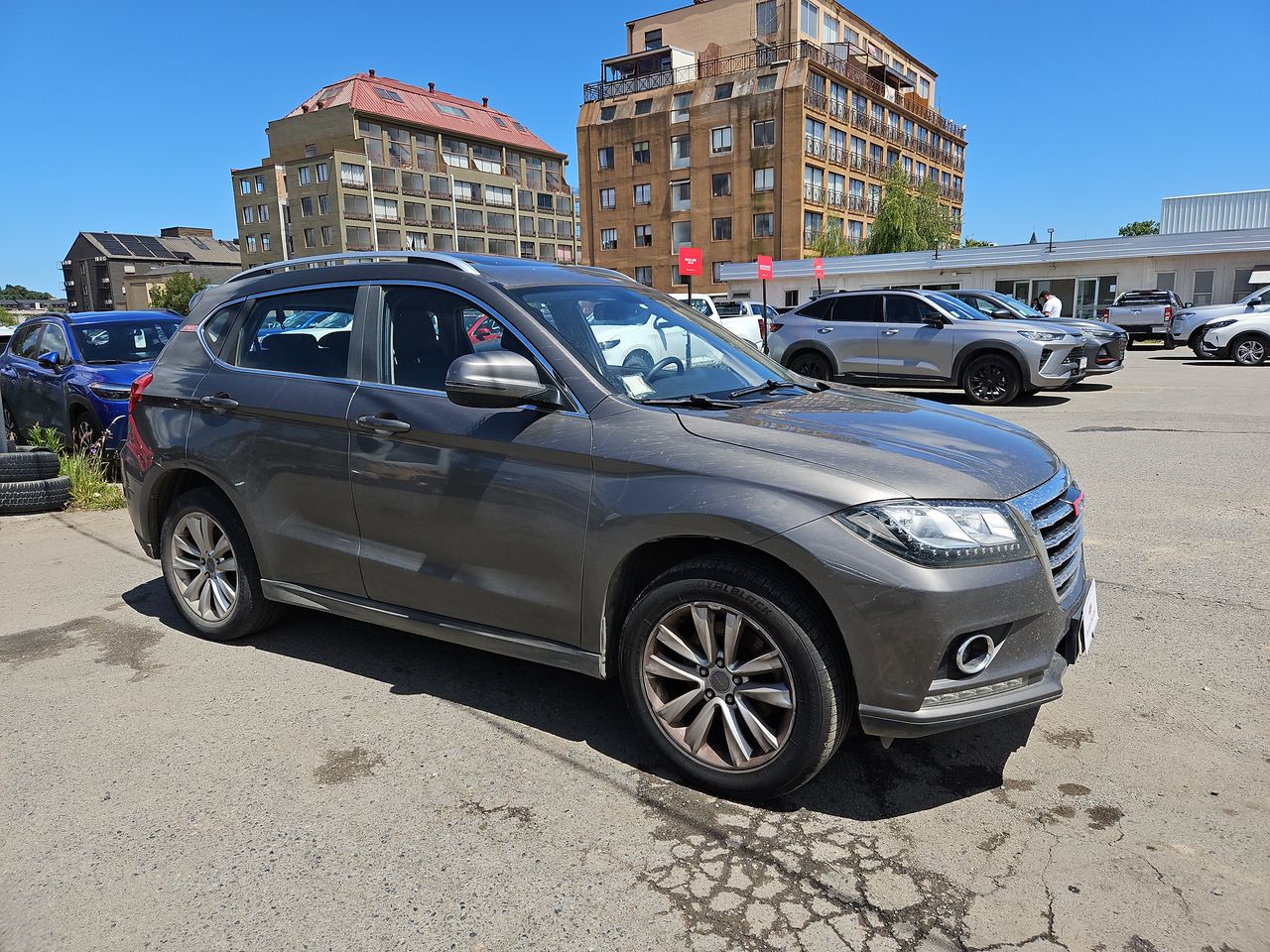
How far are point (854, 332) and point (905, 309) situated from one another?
2.81 feet

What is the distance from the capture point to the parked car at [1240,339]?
19.6 meters

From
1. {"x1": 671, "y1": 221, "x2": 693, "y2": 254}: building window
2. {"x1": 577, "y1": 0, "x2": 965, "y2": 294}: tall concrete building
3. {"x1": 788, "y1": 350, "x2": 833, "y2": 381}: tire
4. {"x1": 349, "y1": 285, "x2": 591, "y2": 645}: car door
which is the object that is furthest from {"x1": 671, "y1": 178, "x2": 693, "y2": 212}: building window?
{"x1": 349, "y1": 285, "x2": 591, "y2": 645}: car door

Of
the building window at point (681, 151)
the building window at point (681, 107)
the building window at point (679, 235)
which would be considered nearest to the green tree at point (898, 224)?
the building window at point (679, 235)

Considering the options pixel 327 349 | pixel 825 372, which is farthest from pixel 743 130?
pixel 327 349

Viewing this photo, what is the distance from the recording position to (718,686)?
9.68ft

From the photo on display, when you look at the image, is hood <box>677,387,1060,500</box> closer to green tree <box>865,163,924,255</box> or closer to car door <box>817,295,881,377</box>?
car door <box>817,295,881,377</box>

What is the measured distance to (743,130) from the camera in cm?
5641

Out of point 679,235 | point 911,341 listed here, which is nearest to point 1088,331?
point 911,341

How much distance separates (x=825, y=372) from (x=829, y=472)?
1274 cm

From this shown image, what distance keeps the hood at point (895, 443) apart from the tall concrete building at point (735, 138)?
54090mm

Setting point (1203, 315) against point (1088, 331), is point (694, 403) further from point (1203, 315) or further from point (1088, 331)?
point (1203, 315)

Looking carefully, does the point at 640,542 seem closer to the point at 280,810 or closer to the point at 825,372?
the point at 280,810

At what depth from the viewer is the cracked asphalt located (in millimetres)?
2412

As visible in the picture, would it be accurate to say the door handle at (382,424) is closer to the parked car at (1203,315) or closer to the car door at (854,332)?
the car door at (854,332)
